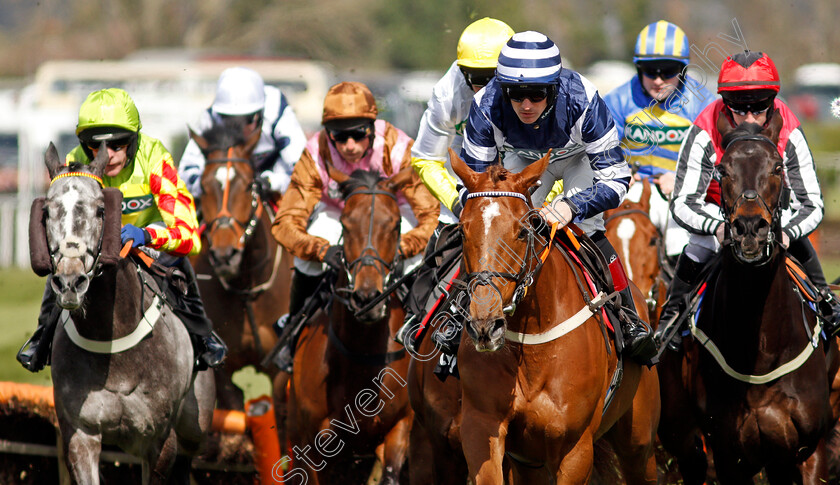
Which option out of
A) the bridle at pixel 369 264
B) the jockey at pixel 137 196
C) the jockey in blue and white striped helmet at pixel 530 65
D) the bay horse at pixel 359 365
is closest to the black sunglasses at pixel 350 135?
the bay horse at pixel 359 365

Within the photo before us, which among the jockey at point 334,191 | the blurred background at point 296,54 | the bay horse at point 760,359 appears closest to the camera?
the bay horse at point 760,359

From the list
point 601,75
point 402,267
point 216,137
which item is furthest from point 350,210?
point 601,75

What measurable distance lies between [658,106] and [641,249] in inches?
45.2

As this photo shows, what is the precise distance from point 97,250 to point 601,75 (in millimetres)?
16003

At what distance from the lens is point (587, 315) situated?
14.3 feet

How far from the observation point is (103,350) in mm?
5129

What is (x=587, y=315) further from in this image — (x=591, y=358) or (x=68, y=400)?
(x=68, y=400)

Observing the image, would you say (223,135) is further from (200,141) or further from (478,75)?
(478,75)

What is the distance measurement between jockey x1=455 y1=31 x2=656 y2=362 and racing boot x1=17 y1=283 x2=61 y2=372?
212cm

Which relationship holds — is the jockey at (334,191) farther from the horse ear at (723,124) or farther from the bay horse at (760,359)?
the bay horse at (760,359)

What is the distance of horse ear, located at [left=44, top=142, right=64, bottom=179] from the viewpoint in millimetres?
4848

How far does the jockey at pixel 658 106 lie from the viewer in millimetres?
7387

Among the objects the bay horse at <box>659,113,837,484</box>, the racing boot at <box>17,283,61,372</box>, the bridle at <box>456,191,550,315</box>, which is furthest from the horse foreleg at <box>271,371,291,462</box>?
the bridle at <box>456,191,550,315</box>

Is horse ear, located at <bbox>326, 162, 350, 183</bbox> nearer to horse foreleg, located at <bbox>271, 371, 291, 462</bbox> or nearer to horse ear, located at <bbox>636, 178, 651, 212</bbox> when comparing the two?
horse foreleg, located at <bbox>271, 371, 291, 462</bbox>
